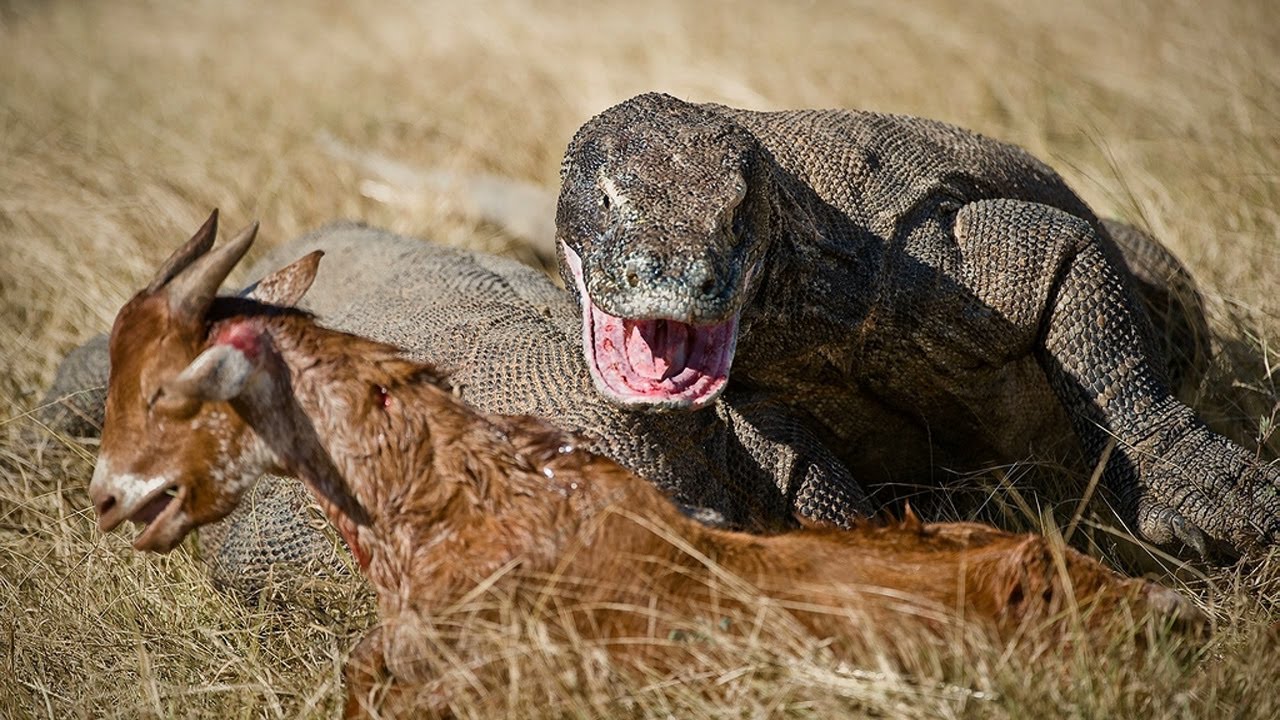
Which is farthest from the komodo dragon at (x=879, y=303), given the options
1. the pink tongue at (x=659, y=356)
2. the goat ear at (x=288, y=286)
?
the goat ear at (x=288, y=286)

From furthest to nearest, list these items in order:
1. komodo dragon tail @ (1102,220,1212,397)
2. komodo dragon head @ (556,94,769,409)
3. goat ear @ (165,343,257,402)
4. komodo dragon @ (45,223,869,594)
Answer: komodo dragon tail @ (1102,220,1212,397) < komodo dragon @ (45,223,869,594) < komodo dragon head @ (556,94,769,409) < goat ear @ (165,343,257,402)

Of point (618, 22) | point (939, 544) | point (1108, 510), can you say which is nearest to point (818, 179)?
point (1108, 510)

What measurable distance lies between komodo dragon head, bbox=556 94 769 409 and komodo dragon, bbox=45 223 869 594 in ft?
0.87

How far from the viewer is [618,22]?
12094mm

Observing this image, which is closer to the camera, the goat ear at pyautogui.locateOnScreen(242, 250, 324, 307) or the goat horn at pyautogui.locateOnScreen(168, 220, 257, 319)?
the goat horn at pyautogui.locateOnScreen(168, 220, 257, 319)

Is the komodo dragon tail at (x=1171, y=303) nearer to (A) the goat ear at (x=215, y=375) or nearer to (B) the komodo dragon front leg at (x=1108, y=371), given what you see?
(B) the komodo dragon front leg at (x=1108, y=371)

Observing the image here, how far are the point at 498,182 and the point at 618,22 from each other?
4.40 m

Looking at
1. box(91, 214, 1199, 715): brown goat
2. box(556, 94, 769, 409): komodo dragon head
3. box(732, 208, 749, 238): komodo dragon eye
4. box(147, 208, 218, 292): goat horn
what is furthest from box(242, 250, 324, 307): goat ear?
box(732, 208, 749, 238): komodo dragon eye

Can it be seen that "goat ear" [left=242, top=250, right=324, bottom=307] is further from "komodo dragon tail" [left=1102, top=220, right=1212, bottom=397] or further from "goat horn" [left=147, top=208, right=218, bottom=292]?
"komodo dragon tail" [left=1102, top=220, right=1212, bottom=397]

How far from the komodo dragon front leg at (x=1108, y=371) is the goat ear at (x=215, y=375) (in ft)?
8.36

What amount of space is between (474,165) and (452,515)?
6.02m

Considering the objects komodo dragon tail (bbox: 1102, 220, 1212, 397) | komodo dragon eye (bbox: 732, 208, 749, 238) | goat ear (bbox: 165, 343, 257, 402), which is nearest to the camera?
goat ear (bbox: 165, 343, 257, 402)

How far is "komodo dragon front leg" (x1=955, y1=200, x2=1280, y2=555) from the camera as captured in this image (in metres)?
4.30

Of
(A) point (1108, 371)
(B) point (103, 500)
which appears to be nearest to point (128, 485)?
(B) point (103, 500)
